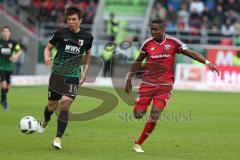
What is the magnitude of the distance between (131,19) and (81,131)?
78.7 feet

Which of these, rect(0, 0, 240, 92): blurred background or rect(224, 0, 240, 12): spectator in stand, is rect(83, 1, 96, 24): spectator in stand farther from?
rect(224, 0, 240, 12): spectator in stand

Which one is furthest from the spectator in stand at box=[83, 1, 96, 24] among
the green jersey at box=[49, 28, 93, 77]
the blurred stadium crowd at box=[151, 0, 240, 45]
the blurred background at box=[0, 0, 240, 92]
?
the green jersey at box=[49, 28, 93, 77]

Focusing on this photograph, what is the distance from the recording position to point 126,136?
14336 millimetres

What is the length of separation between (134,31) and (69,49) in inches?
1000

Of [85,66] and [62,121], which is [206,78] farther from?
[62,121]

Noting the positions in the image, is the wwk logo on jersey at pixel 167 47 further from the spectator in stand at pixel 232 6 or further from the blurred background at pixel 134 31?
the spectator in stand at pixel 232 6

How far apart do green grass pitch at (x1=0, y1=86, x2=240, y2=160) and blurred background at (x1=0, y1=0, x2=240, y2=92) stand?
9.19 meters

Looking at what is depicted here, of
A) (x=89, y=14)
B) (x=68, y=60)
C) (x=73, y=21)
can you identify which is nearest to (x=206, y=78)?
(x=89, y=14)

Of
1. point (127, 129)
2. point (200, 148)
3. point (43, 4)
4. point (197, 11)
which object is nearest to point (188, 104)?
point (127, 129)

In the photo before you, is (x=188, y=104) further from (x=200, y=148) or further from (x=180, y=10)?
(x=180, y=10)

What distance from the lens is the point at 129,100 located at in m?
18.2

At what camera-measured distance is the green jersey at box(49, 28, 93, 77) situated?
1215cm

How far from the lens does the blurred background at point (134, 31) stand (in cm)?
3275

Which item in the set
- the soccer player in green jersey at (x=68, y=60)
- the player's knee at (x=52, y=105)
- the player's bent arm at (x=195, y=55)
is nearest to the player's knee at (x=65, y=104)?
the soccer player in green jersey at (x=68, y=60)
